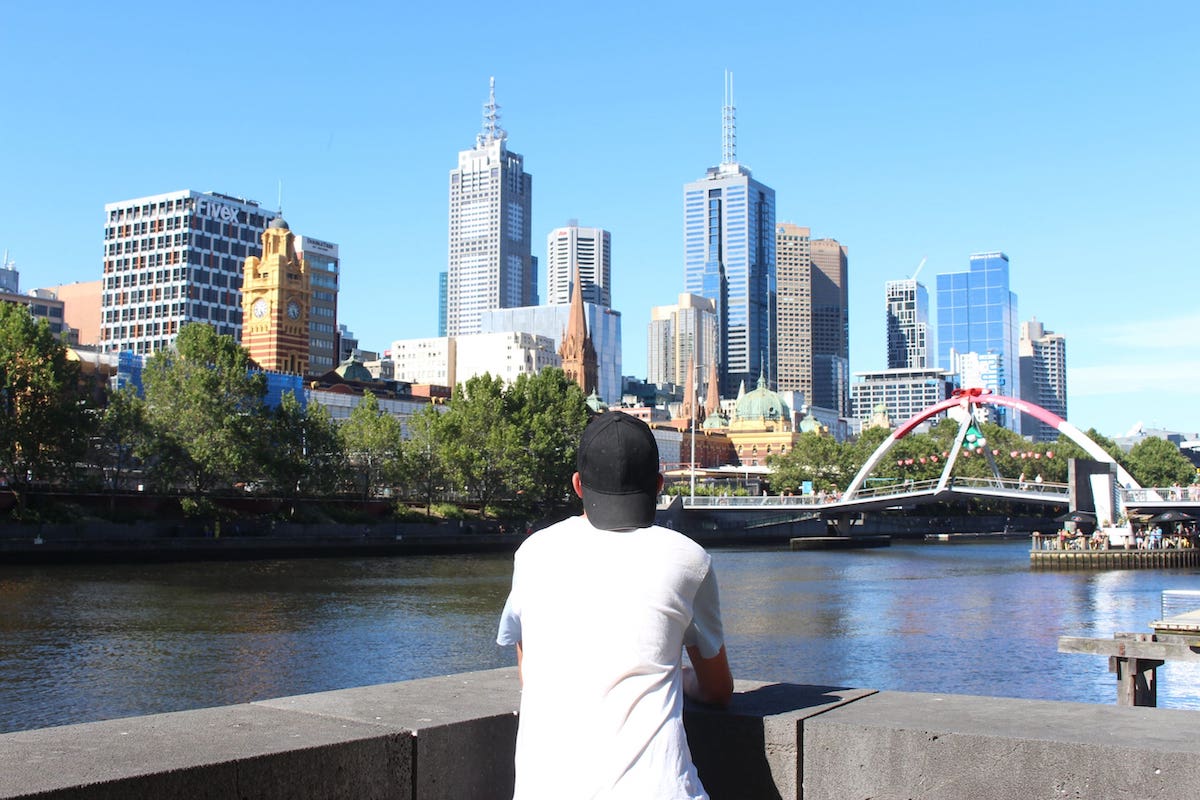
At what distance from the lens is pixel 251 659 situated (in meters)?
28.6

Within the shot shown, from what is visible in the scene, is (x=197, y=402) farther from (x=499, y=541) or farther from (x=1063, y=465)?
(x=1063, y=465)

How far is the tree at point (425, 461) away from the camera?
87375mm

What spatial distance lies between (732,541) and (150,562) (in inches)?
2303

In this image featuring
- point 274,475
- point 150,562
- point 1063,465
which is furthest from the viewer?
point 1063,465

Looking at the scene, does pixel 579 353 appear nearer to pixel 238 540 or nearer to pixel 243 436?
pixel 243 436

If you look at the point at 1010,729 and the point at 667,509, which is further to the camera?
the point at 667,509

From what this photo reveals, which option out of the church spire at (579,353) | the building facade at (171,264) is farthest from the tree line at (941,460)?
the building facade at (171,264)

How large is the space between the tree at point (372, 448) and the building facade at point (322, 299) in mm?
96731

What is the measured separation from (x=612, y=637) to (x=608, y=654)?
6 centimetres

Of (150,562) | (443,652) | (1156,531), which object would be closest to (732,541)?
(1156,531)

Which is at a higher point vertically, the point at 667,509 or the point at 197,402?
the point at 197,402

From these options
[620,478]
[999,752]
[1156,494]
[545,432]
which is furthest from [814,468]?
[999,752]

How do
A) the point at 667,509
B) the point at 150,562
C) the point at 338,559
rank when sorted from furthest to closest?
the point at 667,509 < the point at 338,559 < the point at 150,562

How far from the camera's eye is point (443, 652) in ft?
98.5
